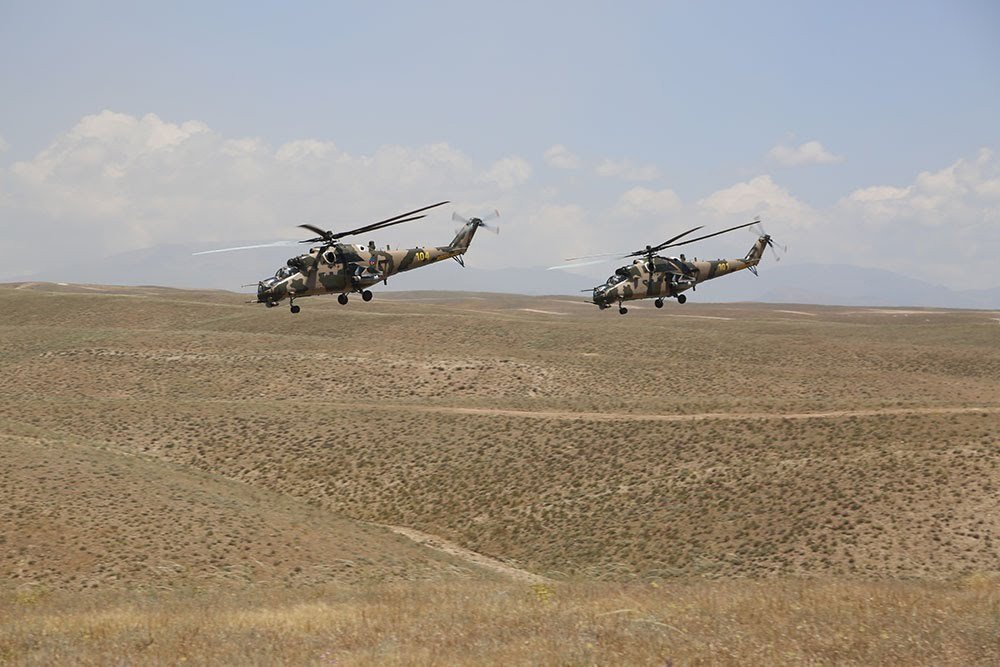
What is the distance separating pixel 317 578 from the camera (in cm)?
3531

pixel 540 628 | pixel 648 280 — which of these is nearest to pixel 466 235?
pixel 648 280

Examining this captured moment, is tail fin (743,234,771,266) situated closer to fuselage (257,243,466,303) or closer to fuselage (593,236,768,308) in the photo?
fuselage (593,236,768,308)

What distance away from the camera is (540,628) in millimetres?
20344

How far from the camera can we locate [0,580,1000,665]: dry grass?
17.7 meters

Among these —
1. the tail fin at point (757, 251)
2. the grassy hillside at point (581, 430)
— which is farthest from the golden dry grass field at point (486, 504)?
the tail fin at point (757, 251)

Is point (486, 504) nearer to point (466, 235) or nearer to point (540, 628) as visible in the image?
point (466, 235)

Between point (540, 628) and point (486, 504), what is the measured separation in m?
28.4

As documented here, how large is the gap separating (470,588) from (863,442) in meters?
29.1

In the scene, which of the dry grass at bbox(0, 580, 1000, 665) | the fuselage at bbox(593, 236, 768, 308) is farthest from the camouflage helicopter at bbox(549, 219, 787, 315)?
the dry grass at bbox(0, 580, 1000, 665)

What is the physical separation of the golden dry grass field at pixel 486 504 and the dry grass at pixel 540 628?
0.41 feet

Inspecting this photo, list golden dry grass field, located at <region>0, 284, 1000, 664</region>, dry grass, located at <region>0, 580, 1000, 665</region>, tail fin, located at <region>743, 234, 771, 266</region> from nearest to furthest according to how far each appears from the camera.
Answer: dry grass, located at <region>0, 580, 1000, 665</region>
golden dry grass field, located at <region>0, 284, 1000, 664</region>
tail fin, located at <region>743, 234, 771, 266</region>

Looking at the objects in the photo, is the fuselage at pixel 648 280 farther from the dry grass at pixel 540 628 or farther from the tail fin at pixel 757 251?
the dry grass at pixel 540 628

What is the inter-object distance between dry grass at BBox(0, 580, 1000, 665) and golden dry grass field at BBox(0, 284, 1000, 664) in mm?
125

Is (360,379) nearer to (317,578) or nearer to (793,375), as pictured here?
(793,375)
